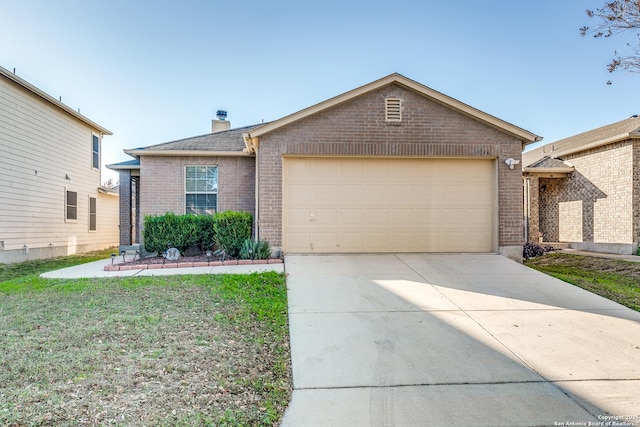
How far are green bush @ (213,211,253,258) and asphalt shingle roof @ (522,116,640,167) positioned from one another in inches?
490

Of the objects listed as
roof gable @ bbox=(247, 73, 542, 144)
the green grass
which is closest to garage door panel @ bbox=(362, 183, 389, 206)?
roof gable @ bbox=(247, 73, 542, 144)

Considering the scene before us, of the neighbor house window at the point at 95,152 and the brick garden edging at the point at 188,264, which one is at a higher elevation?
the neighbor house window at the point at 95,152

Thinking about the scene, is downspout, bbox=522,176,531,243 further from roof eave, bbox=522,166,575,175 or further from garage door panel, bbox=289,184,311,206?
garage door panel, bbox=289,184,311,206

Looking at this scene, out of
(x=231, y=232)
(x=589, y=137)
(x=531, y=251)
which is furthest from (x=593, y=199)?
(x=231, y=232)

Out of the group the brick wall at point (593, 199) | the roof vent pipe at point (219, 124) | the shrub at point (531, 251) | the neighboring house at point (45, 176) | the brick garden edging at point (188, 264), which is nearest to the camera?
the brick garden edging at point (188, 264)

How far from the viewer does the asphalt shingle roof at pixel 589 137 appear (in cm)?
1254

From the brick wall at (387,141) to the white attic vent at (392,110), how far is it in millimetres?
109

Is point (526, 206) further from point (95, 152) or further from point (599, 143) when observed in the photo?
point (95, 152)

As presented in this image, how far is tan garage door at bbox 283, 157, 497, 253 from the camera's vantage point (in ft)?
29.7

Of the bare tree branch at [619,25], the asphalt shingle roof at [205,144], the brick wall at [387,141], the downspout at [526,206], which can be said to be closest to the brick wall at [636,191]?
the downspout at [526,206]

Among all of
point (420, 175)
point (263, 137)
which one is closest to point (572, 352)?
point (420, 175)

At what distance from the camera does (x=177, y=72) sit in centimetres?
1432

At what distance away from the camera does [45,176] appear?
12.9 m

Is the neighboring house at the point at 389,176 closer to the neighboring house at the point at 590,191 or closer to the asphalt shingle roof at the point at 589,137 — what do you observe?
the neighboring house at the point at 590,191
